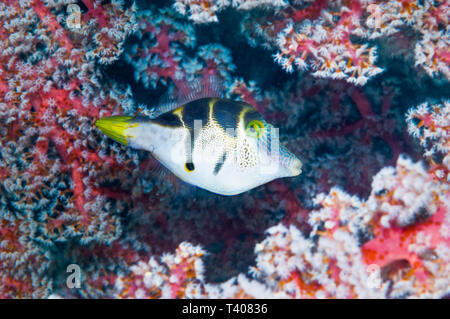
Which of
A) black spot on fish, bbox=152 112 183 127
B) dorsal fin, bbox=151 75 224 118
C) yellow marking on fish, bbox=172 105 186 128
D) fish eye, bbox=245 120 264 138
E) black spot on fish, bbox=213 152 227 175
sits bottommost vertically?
black spot on fish, bbox=213 152 227 175

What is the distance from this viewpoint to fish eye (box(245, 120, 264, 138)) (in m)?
1.65

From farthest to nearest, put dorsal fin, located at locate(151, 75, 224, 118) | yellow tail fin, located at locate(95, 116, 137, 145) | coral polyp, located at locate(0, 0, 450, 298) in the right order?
coral polyp, located at locate(0, 0, 450, 298) → dorsal fin, located at locate(151, 75, 224, 118) → yellow tail fin, located at locate(95, 116, 137, 145)

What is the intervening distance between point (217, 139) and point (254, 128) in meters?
0.22

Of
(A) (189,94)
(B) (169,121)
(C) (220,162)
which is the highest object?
(A) (189,94)

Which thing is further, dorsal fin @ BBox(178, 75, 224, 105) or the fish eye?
dorsal fin @ BBox(178, 75, 224, 105)

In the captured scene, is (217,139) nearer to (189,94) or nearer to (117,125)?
(189,94)

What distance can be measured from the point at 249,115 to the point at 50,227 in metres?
1.99

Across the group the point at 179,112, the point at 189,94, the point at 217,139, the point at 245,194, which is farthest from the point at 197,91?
the point at 245,194

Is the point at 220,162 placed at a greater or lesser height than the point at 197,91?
lesser

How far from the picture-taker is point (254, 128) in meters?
A: 1.65

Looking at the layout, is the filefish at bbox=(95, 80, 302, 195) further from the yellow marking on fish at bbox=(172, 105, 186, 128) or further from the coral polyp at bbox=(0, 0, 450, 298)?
the coral polyp at bbox=(0, 0, 450, 298)

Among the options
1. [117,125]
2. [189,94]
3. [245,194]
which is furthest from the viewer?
[245,194]

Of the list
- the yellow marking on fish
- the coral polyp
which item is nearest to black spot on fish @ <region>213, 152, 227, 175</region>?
the yellow marking on fish

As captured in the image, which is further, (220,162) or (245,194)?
(245,194)
